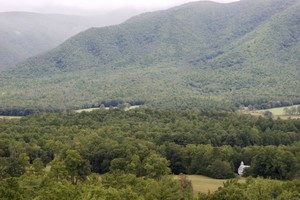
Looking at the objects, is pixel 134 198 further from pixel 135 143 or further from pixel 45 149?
pixel 45 149

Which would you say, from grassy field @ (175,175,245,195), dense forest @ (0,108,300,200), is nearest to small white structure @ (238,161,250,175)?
dense forest @ (0,108,300,200)

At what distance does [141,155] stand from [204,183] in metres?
10.7

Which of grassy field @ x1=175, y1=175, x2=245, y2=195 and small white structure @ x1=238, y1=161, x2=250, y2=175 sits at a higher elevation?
grassy field @ x1=175, y1=175, x2=245, y2=195

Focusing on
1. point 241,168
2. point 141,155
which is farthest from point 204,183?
point 141,155

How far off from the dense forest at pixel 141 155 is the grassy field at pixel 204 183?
1.92 meters

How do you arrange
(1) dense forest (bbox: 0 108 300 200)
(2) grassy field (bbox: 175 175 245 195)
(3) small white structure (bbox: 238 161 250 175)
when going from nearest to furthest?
(1) dense forest (bbox: 0 108 300 200), (2) grassy field (bbox: 175 175 245 195), (3) small white structure (bbox: 238 161 250 175)

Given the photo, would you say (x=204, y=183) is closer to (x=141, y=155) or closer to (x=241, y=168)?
(x=241, y=168)

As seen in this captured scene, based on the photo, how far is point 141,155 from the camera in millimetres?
73500

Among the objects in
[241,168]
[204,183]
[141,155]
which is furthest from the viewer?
[241,168]

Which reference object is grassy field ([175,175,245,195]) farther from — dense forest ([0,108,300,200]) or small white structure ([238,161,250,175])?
small white structure ([238,161,250,175])

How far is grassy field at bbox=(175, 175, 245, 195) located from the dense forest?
1.92 metres

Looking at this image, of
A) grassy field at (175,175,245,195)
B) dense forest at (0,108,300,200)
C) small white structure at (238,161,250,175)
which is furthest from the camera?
small white structure at (238,161,250,175)

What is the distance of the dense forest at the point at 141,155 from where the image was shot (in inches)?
2046

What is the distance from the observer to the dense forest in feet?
171
